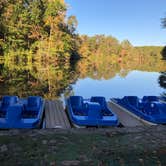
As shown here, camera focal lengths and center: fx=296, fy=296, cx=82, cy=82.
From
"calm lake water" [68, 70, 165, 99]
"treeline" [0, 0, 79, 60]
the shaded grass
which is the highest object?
"treeline" [0, 0, 79, 60]

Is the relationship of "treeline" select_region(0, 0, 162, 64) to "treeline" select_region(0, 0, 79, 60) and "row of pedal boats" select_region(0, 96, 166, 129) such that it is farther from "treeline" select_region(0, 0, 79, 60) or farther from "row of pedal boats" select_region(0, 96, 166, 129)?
"row of pedal boats" select_region(0, 96, 166, 129)

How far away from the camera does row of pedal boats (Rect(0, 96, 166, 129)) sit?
19.8 feet

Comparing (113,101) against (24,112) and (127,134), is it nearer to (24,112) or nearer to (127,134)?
(24,112)

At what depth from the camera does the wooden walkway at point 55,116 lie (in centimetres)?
659

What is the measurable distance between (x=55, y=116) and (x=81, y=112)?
664 mm

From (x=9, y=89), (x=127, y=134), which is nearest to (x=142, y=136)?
(x=127, y=134)

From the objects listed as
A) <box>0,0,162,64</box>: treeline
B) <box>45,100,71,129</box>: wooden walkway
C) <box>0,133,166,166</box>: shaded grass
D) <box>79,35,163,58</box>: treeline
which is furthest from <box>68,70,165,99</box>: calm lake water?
<box>79,35,163,58</box>: treeline

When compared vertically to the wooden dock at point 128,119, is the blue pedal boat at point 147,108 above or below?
above

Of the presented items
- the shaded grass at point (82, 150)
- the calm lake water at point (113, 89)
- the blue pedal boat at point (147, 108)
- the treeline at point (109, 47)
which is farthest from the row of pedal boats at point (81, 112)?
the treeline at point (109, 47)

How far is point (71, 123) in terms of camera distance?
6711 mm

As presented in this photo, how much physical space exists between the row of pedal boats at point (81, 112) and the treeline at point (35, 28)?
2557 cm

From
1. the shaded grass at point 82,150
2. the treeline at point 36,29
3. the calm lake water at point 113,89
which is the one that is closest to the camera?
the shaded grass at point 82,150

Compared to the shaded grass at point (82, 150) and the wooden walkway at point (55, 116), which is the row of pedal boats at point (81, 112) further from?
the shaded grass at point (82, 150)

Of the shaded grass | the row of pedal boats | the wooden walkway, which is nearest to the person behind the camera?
the shaded grass
